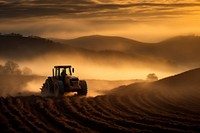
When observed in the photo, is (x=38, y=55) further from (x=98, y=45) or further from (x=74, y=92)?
(x=74, y=92)

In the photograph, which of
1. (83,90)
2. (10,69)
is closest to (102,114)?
(83,90)

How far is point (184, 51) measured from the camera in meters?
174

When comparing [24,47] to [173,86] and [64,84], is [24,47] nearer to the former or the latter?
[173,86]


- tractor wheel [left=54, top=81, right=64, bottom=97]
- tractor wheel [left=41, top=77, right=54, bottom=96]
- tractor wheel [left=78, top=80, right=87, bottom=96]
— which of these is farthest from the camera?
tractor wheel [left=41, top=77, right=54, bottom=96]

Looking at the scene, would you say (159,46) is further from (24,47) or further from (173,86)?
(173,86)

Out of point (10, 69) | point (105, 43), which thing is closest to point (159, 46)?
point (105, 43)

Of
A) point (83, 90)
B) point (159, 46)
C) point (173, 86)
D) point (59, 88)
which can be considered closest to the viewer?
point (59, 88)

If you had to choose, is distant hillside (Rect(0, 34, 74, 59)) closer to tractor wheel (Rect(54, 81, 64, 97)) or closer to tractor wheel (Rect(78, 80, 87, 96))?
tractor wheel (Rect(78, 80, 87, 96))

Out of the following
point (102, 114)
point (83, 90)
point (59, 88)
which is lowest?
point (102, 114)

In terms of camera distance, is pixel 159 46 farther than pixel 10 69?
Yes

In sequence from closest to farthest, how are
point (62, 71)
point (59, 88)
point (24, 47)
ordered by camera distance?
point (59, 88) < point (62, 71) < point (24, 47)

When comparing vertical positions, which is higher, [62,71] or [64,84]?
[62,71]

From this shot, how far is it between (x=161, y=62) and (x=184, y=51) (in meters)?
35.4

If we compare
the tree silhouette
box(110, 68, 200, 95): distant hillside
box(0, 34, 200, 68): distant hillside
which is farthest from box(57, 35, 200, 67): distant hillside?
box(110, 68, 200, 95): distant hillside
